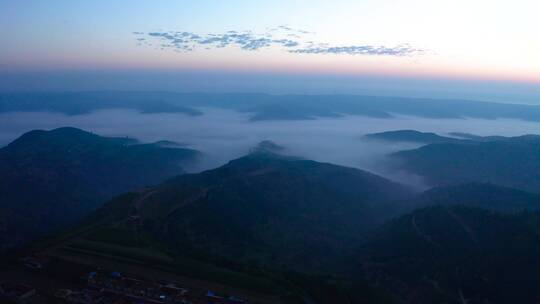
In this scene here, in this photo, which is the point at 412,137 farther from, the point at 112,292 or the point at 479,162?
the point at 112,292

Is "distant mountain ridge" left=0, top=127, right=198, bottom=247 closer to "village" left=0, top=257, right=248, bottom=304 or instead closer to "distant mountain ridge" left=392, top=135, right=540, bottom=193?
"village" left=0, top=257, right=248, bottom=304

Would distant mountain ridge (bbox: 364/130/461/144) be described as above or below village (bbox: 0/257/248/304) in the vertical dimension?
above

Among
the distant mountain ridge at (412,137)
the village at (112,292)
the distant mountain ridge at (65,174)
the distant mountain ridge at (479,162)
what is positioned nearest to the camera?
the village at (112,292)

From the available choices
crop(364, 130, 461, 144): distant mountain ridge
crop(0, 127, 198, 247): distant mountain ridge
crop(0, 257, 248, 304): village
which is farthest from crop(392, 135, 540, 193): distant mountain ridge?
crop(0, 257, 248, 304): village

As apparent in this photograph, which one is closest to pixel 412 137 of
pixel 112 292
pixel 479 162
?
pixel 479 162

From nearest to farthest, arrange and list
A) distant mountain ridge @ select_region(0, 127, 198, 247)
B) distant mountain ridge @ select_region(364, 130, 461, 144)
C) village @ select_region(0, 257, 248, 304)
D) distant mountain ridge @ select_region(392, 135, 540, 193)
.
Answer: village @ select_region(0, 257, 248, 304) < distant mountain ridge @ select_region(0, 127, 198, 247) < distant mountain ridge @ select_region(392, 135, 540, 193) < distant mountain ridge @ select_region(364, 130, 461, 144)

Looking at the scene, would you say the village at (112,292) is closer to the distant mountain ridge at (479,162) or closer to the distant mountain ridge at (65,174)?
the distant mountain ridge at (65,174)

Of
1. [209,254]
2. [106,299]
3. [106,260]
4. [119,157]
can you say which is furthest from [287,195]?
[119,157]

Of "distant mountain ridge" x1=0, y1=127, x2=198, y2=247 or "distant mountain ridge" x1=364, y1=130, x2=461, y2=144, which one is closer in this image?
"distant mountain ridge" x1=0, y1=127, x2=198, y2=247

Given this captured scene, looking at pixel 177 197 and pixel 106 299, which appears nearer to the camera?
pixel 106 299

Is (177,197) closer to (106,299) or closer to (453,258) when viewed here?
(106,299)

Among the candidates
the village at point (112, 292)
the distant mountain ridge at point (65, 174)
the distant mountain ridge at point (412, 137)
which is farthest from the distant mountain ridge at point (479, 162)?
the village at point (112, 292)
